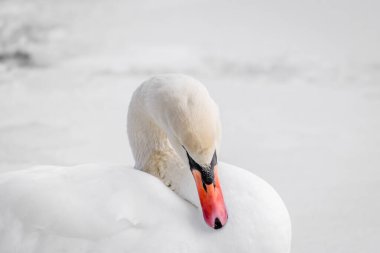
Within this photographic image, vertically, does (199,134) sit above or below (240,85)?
above

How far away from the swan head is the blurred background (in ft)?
2.01

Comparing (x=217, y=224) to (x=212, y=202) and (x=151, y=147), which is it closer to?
(x=212, y=202)

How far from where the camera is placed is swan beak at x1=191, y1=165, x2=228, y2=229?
6.32ft

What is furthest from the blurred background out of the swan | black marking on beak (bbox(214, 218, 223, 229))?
black marking on beak (bbox(214, 218, 223, 229))

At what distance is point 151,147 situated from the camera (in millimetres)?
2365

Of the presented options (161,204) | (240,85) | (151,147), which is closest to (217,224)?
(161,204)

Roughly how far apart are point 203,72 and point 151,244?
2495 mm

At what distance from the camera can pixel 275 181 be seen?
114 inches

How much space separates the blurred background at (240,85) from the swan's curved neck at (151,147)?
→ 0.56 metres

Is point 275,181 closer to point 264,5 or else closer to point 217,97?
point 217,97

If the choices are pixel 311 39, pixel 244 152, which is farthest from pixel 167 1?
pixel 244 152

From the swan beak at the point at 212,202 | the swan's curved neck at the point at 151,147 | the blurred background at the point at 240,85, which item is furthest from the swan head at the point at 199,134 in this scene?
the blurred background at the point at 240,85

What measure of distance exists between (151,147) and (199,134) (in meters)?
0.50

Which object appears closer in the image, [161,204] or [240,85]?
[161,204]
